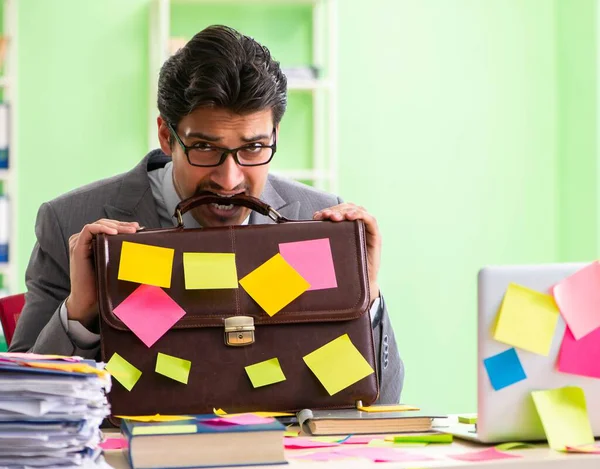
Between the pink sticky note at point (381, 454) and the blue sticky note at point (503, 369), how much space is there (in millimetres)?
141

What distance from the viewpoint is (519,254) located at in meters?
4.37

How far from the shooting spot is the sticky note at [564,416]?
131 centimetres

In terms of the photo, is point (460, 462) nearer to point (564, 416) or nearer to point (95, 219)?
point (564, 416)

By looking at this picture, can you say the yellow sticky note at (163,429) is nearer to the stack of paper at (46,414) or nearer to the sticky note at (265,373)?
the stack of paper at (46,414)

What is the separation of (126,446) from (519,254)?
131 inches

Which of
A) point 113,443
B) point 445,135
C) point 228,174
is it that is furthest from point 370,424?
point 445,135

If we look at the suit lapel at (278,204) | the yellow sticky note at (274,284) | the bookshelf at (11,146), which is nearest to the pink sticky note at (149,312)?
the yellow sticky note at (274,284)

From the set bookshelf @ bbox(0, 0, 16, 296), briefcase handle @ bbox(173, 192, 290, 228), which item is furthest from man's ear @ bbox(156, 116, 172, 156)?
bookshelf @ bbox(0, 0, 16, 296)

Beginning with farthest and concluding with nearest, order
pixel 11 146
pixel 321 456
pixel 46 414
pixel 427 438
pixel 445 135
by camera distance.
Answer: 1. pixel 445 135
2. pixel 11 146
3. pixel 427 438
4. pixel 321 456
5. pixel 46 414

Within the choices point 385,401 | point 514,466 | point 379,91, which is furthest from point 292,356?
point 379,91

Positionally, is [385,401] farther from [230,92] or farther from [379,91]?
[379,91]

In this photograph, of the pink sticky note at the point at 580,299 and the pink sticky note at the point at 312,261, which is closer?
the pink sticky note at the point at 580,299

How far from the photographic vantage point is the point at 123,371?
1.55 m

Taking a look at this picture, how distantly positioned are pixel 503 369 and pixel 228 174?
29.6 inches
